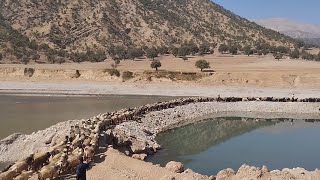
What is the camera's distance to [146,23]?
131250mm

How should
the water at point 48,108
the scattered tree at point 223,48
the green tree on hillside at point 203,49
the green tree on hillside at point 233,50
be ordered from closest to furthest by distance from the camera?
1. the water at point 48,108
2. the green tree on hillside at point 203,49
3. the green tree on hillside at point 233,50
4. the scattered tree at point 223,48

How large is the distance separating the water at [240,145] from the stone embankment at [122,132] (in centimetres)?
138

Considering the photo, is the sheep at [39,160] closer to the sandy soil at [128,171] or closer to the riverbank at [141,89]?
the sandy soil at [128,171]

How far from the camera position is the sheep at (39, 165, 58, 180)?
58.6ft

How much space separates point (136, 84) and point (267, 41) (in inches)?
3200

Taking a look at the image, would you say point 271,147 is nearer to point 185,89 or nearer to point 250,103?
point 250,103

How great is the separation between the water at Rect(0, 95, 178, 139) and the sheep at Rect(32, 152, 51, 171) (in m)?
12.3

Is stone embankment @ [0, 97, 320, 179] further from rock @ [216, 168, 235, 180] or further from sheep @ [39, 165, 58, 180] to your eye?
rock @ [216, 168, 235, 180]

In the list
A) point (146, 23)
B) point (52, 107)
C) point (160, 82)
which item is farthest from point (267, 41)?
point (52, 107)

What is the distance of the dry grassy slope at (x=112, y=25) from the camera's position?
123 metres

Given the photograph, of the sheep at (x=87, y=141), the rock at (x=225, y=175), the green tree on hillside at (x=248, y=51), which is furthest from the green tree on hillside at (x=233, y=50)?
the rock at (x=225, y=175)

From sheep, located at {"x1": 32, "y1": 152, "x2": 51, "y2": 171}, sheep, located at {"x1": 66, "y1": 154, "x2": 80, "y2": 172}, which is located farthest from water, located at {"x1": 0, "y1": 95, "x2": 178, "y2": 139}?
sheep, located at {"x1": 66, "y1": 154, "x2": 80, "y2": 172}

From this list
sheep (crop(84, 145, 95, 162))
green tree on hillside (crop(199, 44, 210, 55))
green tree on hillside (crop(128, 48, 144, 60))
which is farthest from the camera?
green tree on hillside (crop(199, 44, 210, 55))

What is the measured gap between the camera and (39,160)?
20.5 metres
